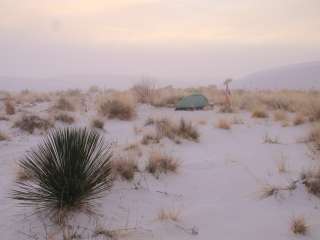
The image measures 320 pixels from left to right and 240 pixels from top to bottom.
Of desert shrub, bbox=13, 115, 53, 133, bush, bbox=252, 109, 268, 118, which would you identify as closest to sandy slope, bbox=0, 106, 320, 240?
desert shrub, bbox=13, 115, 53, 133

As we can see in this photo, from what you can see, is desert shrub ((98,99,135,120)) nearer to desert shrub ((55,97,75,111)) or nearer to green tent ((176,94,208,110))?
desert shrub ((55,97,75,111))

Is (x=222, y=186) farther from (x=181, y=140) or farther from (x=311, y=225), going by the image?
(x=181, y=140)

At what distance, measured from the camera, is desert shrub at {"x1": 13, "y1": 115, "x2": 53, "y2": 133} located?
956cm

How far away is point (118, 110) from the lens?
11.8 metres

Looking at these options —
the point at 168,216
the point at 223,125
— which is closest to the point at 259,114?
the point at 223,125

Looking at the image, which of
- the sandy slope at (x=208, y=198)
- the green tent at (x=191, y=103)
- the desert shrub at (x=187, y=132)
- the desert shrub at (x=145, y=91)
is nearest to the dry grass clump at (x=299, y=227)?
the sandy slope at (x=208, y=198)

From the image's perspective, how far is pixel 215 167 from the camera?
21.3ft

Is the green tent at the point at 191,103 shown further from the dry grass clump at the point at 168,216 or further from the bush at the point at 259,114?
the dry grass clump at the point at 168,216

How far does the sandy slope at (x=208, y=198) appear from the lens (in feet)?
13.2

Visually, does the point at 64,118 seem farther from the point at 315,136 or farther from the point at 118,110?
the point at 315,136

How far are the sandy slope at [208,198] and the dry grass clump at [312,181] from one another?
0.11m

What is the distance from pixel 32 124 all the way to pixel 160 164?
5289 mm

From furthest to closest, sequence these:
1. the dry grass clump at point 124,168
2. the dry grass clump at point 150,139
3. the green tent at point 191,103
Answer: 1. the green tent at point 191,103
2. the dry grass clump at point 150,139
3. the dry grass clump at point 124,168

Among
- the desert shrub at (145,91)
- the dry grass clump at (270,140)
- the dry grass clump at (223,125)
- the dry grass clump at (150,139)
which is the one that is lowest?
the dry grass clump at (270,140)
